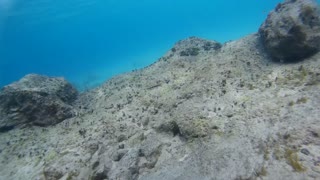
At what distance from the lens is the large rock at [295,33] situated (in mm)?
7219

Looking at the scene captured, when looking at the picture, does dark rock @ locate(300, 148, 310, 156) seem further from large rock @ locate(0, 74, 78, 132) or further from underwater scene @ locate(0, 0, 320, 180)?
large rock @ locate(0, 74, 78, 132)

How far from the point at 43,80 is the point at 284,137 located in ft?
32.1

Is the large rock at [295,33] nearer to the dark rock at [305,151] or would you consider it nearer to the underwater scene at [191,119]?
the underwater scene at [191,119]

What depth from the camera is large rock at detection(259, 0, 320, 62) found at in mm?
7219

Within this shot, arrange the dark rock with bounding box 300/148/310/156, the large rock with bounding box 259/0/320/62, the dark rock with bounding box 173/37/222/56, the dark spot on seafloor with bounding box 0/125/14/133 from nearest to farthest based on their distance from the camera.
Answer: the dark rock with bounding box 300/148/310/156 < the large rock with bounding box 259/0/320/62 < the dark spot on seafloor with bounding box 0/125/14/133 < the dark rock with bounding box 173/37/222/56

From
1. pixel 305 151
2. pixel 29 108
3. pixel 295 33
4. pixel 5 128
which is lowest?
pixel 305 151

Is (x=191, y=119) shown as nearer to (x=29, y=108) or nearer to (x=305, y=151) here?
(x=305, y=151)

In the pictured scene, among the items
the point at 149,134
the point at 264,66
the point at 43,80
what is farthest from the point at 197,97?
the point at 43,80

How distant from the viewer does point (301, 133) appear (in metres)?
4.46

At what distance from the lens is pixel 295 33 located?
288 inches

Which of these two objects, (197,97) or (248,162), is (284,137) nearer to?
(248,162)

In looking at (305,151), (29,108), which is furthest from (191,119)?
(29,108)

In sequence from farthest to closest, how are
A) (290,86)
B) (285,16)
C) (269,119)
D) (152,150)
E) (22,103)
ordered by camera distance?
1. (22,103)
2. (285,16)
3. (290,86)
4. (152,150)
5. (269,119)

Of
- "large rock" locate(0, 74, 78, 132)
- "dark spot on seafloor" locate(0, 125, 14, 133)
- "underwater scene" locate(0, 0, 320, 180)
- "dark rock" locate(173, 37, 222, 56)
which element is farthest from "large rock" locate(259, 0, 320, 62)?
"dark spot on seafloor" locate(0, 125, 14, 133)
